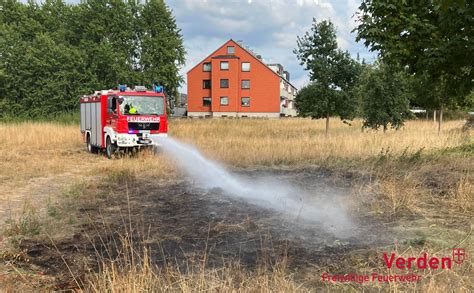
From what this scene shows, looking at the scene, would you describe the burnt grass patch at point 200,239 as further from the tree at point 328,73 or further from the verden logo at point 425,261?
the tree at point 328,73

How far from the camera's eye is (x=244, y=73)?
67812mm

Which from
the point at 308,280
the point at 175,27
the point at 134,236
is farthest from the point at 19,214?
the point at 175,27

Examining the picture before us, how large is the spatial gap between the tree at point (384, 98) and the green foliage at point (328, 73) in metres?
1.08

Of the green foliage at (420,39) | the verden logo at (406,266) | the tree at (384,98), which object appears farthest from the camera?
the tree at (384,98)

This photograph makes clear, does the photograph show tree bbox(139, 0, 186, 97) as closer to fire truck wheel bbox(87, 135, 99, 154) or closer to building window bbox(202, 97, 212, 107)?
building window bbox(202, 97, 212, 107)

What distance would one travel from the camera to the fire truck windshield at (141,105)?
50.5 ft

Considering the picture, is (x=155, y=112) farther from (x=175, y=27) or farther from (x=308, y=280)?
(x=175, y=27)

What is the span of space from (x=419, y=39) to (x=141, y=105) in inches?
402

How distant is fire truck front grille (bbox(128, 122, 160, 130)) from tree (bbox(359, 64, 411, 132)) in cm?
1162

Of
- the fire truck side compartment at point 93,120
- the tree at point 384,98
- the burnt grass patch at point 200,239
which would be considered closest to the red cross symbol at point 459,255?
the burnt grass patch at point 200,239

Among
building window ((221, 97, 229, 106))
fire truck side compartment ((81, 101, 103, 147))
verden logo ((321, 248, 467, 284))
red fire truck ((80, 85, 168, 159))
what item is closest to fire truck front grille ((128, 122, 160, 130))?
red fire truck ((80, 85, 168, 159))

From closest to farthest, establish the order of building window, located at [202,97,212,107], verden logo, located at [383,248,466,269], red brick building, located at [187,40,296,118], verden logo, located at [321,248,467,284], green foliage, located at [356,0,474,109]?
Answer: verden logo, located at [321,248,467,284] < verden logo, located at [383,248,466,269] < green foliage, located at [356,0,474,109] < red brick building, located at [187,40,296,118] < building window, located at [202,97,212,107]

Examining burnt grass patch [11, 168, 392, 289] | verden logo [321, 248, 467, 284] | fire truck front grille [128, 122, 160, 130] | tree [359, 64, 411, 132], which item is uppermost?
tree [359, 64, 411, 132]

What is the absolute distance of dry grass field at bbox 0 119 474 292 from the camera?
3.94 meters
